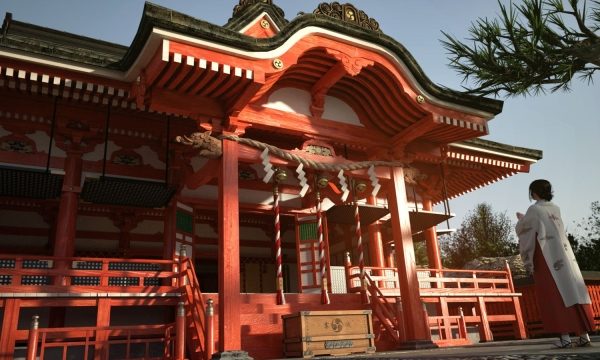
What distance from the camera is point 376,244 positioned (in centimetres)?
1363

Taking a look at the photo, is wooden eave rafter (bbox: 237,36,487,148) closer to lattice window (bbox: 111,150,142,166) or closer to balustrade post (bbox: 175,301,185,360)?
lattice window (bbox: 111,150,142,166)

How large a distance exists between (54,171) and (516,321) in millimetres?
12560

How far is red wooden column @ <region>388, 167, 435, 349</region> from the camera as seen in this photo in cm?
840

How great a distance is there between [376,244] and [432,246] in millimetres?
2001

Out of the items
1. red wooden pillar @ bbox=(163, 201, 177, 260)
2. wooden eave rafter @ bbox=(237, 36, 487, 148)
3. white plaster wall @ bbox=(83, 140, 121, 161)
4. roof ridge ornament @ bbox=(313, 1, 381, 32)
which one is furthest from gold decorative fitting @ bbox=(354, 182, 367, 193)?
white plaster wall @ bbox=(83, 140, 121, 161)

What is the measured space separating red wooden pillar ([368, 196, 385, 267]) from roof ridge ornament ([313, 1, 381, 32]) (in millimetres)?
5716

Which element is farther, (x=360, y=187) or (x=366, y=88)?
(x=360, y=187)

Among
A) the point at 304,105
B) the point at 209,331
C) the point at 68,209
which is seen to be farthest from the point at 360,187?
the point at 68,209

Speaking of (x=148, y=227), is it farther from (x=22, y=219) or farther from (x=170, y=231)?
(x=22, y=219)

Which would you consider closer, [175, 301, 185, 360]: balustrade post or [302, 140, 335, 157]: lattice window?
[175, 301, 185, 360]: balustrade post

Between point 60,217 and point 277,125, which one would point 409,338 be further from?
point 60,217

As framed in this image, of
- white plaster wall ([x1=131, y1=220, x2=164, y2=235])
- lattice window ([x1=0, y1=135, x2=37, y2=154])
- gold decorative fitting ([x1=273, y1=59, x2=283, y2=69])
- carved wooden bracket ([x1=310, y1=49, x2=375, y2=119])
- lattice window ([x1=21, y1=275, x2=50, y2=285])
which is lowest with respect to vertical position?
lattice window ([x1=21, y1=275, x2=50, y2=285])

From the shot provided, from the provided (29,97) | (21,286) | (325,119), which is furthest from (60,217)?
(325,119)

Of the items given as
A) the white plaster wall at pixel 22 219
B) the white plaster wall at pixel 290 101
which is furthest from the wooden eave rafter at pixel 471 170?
the white plaster wall at pixel 22 219
